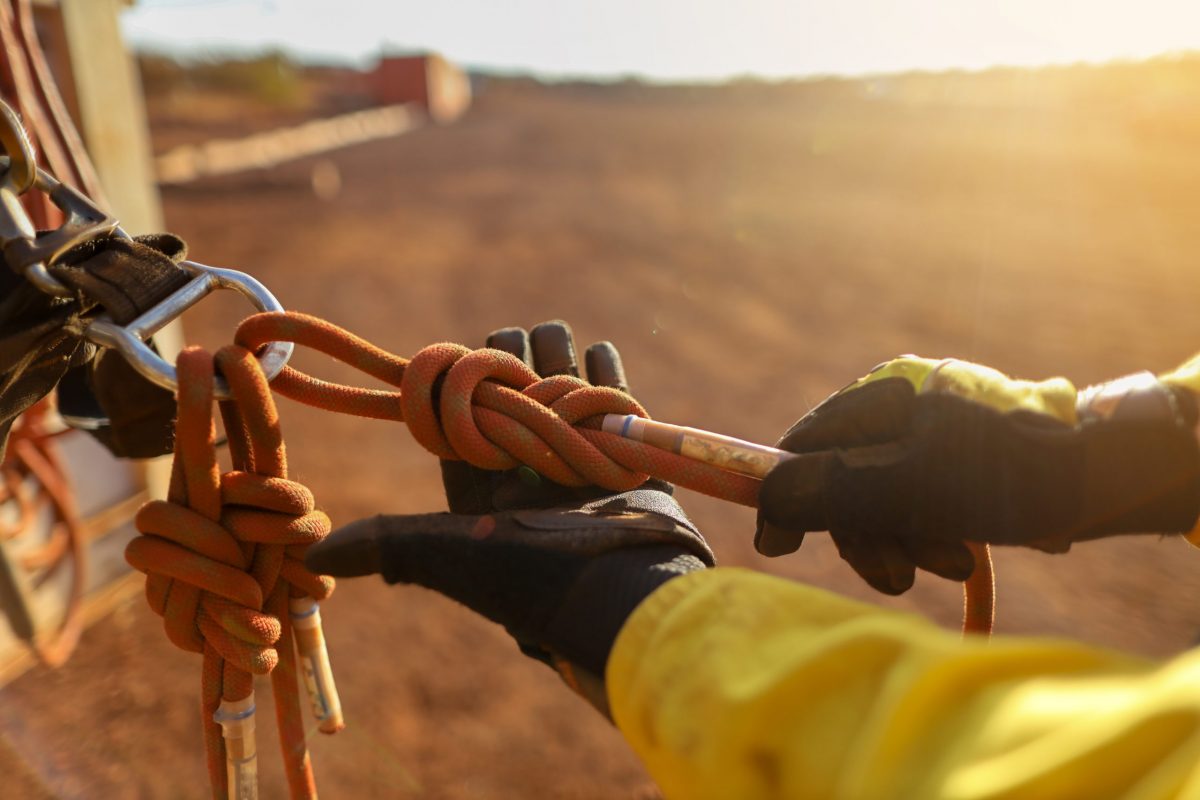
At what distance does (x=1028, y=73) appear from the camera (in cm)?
2650

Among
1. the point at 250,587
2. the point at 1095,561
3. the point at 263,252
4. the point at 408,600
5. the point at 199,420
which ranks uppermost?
the point at 199,420

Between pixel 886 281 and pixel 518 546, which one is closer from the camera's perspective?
pixel 518 546

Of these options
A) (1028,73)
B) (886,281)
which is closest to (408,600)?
(886,281)

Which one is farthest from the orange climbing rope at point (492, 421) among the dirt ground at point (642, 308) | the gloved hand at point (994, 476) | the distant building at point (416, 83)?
the distant building at point (416, 83)

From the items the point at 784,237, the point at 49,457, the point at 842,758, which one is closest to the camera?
the point at 842,758

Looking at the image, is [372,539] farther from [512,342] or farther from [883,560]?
[883,560]

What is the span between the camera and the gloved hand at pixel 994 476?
1028 millimetres

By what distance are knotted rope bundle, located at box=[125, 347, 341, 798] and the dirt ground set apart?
76.0 inches

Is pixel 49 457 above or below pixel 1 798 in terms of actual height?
above

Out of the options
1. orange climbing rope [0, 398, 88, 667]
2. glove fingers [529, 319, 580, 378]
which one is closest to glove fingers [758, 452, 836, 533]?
glove fingers [529, 319, 580, 378]

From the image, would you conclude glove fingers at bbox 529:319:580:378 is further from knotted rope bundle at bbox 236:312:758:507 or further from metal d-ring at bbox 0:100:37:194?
metal d-ring at bbox 0:100:37:194

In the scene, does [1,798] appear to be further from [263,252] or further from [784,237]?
[784,237]

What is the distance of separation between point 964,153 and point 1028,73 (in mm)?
12070

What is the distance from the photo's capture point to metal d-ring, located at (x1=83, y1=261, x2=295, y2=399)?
102 centimetres
